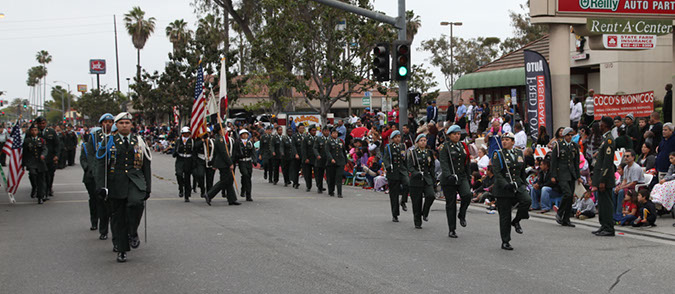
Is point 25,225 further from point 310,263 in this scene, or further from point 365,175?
point 365,175

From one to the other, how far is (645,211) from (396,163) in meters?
4.32

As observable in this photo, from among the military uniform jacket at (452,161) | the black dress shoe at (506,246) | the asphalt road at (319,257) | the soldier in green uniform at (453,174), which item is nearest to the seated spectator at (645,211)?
the asphalt road at (319,257)

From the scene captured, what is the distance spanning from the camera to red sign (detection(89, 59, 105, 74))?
4373 inches

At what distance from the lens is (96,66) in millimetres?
111812

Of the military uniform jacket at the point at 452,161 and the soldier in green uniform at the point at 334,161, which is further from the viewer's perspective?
the soldier in green uniform at the point at 334,161

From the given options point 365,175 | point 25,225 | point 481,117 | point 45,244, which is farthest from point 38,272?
point 481,117

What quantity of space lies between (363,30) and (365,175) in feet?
40.5

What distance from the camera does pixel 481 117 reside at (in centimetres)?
2522

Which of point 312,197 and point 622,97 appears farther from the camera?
point 622,97

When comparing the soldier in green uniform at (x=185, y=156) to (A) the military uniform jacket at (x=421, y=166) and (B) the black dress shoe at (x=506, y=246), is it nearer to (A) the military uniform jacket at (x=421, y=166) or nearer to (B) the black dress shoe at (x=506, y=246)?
(A) the military uniform jacket at (x=421, y=166)

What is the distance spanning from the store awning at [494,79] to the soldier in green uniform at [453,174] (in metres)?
22.2

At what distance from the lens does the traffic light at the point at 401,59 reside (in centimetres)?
1766

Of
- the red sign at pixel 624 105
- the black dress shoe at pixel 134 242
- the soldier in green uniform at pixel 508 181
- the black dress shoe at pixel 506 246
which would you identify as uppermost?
the red sign at pixel 624 105

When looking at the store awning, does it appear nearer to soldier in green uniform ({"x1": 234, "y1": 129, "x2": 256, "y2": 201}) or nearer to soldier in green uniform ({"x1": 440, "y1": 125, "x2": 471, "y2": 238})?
soldier in green uniform ({"x1": 234, "y1": 129, "x2": 256, "y2": 201})
